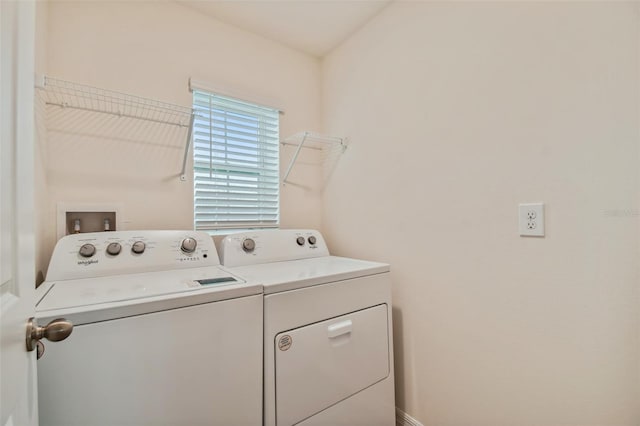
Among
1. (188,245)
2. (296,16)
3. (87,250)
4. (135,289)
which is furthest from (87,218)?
(296,16)

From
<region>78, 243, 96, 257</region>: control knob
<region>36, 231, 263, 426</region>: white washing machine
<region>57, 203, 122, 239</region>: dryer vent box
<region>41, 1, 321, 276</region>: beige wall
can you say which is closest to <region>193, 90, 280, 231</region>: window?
<region>41, 1, 321, 276</region>: beige wall

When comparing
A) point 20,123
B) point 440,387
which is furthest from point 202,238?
point 440,387

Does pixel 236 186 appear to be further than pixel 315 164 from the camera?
No

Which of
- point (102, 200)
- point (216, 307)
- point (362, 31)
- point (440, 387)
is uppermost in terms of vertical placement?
point (362, 31)

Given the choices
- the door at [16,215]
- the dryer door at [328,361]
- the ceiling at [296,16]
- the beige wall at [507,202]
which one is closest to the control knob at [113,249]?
the door at [16,215]

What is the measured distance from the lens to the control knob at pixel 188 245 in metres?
1.37

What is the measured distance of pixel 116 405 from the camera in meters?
0.77

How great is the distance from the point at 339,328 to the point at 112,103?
1569mm

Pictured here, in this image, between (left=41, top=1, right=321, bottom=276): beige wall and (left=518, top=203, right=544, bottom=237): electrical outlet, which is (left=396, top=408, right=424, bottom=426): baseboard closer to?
(left=518, top=203, right=544, bottom=237): electrical outlet

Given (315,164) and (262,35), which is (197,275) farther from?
(262,35)

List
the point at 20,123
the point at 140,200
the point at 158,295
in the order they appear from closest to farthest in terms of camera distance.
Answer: the point at 20,123
the point at 158,295
the point at 140,200

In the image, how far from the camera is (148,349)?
0.81m

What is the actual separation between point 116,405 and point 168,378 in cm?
13

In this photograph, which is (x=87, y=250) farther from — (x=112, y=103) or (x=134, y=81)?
(x=134, y=81)
